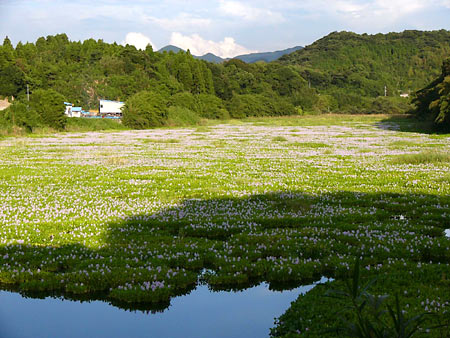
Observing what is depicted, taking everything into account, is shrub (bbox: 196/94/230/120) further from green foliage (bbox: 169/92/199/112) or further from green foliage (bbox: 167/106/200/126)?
green foliage (bbox: 167/106/200/126)

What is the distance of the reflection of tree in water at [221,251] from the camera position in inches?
357

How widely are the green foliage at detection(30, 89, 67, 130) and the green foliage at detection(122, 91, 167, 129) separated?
16153 millimetres

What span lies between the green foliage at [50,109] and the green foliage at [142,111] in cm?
1615

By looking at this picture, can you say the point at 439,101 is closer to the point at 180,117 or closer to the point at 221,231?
the point at 221,231

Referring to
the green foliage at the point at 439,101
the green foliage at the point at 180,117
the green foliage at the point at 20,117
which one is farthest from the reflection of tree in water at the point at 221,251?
the green foliage at the point at 180,117

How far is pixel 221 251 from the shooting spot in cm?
1082

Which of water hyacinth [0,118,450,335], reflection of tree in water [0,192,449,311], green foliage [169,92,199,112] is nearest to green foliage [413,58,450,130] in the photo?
water hyacinth [0,118,450,335]

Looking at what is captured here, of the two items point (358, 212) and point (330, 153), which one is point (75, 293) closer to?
point (358, 212)

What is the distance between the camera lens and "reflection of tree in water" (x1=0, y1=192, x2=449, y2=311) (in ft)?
29.7

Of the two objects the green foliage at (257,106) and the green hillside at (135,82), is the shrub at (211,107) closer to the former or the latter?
the green hillside at (135,82)

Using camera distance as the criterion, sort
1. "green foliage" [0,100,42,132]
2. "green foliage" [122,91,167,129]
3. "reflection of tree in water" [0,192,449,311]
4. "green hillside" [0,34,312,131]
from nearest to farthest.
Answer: "reflection of tree in water" [0,192,449,311], "green foliage" [0,100,42,132], "green foliage" [122,91,167,129], "green hillside" [0,34,312,131]

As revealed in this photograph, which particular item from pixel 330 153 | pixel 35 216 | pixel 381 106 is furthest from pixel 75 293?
pixel 381 106

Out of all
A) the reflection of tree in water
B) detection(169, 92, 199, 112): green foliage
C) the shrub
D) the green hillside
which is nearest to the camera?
the reflection of tree in water

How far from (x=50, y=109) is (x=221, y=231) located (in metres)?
71.4
